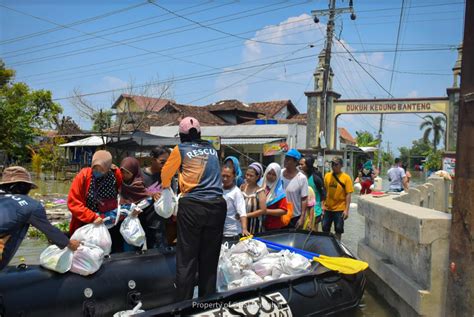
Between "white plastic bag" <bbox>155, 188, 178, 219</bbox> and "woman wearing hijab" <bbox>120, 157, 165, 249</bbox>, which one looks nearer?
"white plastic bag" <bbox>155, 188, 178, 219</bbox>

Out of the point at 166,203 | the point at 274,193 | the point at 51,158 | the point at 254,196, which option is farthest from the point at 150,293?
the point at 51,158

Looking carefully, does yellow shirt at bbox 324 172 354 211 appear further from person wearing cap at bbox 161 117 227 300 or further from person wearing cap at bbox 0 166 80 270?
person wearing cap at bbox 0 166 80 270

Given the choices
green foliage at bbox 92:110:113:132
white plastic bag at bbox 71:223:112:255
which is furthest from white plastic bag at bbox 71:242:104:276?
green foliage at bbox 92:110:113:132

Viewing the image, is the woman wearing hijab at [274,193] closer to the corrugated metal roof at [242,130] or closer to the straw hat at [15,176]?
the straw hat at [15,176]

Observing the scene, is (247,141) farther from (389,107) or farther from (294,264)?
(294,264)

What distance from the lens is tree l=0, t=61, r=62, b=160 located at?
23.5m

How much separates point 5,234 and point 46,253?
1.32 ft

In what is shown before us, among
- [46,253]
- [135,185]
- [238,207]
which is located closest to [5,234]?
[46,253]

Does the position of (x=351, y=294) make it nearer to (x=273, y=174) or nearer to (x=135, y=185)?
(x=273, y=174)

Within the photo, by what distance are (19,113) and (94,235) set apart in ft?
76.3

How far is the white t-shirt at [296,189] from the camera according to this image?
6.18m

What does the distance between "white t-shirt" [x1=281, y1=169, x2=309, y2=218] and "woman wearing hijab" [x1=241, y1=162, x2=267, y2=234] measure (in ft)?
1.66

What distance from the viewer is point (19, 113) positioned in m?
24.5

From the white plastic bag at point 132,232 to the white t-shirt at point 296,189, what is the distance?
93.6 inches
